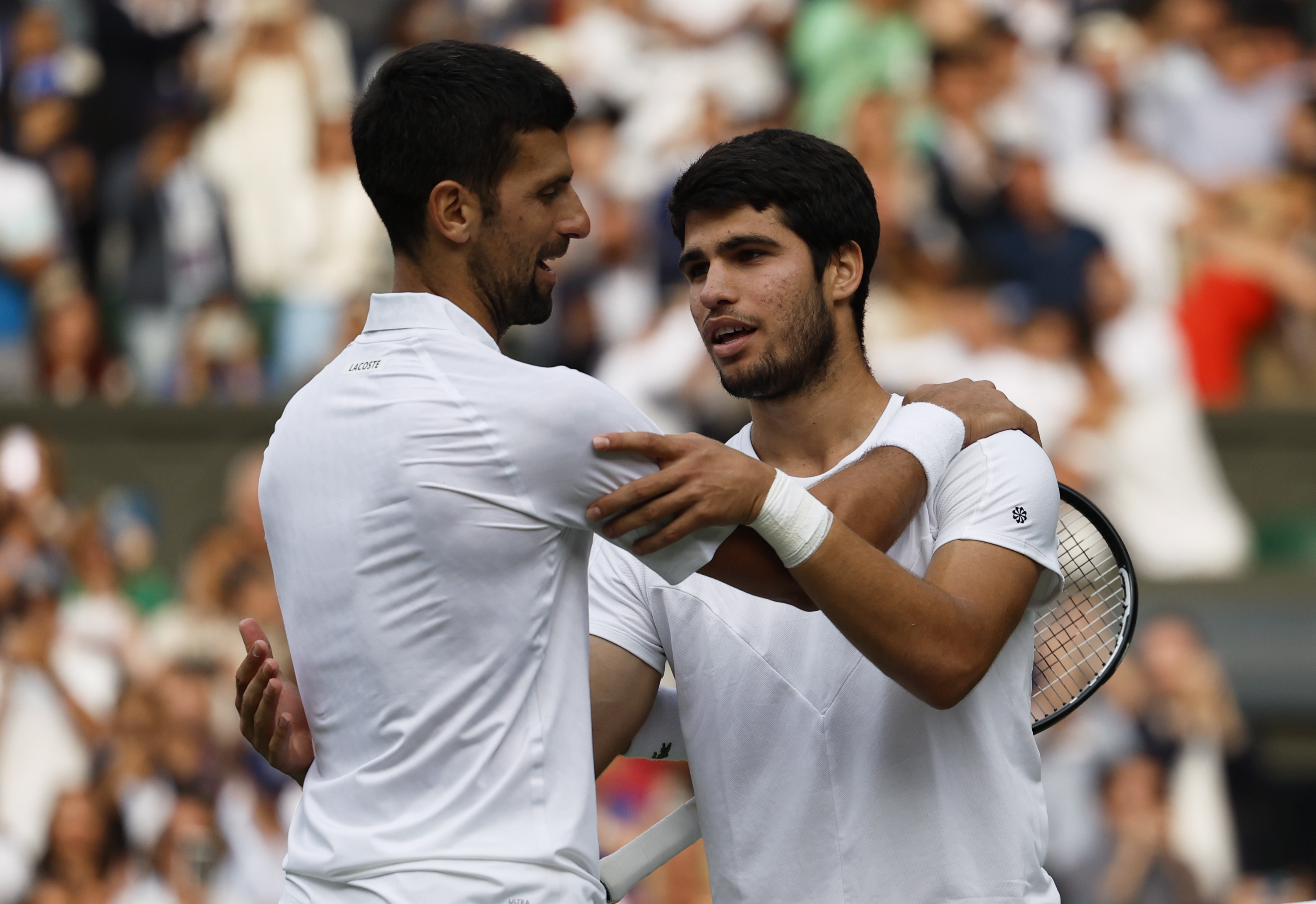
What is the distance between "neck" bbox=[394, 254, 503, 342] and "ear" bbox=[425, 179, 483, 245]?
0.04 meters

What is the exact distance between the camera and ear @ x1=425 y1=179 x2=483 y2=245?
2354 millimetres

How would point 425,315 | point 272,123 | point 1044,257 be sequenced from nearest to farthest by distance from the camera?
point 425,315
point 1044,257
point 272,123

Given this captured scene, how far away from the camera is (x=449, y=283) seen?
7.83 feet

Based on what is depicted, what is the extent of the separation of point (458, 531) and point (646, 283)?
601 centimetres

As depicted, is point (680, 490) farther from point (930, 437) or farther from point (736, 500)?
point (930, 437)

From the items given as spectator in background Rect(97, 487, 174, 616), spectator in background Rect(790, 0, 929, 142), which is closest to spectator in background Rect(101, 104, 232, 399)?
spectator in background Rect(97, 487, 174, 616)

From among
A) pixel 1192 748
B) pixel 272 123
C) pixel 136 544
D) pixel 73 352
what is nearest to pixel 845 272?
pixel 1192 748

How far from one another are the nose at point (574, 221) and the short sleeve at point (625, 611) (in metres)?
0.77

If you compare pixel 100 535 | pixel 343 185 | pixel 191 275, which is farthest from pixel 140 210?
pixel 100 535

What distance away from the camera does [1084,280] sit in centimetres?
777

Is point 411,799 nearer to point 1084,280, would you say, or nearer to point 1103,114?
point 1084,280

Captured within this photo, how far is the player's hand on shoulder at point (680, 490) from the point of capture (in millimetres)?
2270

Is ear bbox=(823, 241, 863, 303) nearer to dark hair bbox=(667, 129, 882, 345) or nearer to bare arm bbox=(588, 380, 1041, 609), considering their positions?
dark hair bbox=(667, 129, 882, 345)

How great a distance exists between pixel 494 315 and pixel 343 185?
6.59 m
